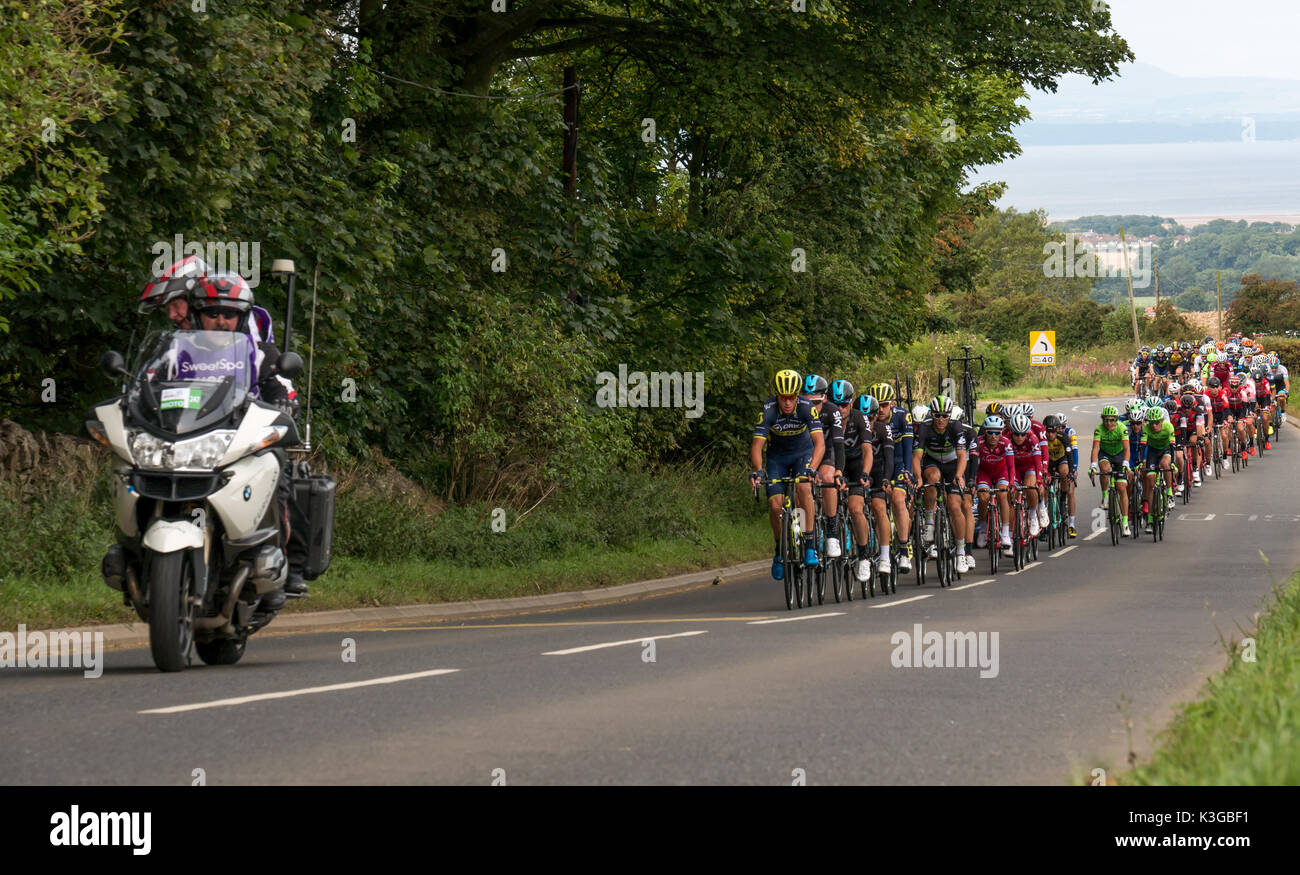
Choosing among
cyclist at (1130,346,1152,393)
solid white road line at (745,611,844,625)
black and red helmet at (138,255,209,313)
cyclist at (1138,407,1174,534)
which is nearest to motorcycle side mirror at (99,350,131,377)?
black and red helmet at (138,255,209,313)

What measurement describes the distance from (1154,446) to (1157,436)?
18cm

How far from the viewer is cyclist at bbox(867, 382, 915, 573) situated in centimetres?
2031

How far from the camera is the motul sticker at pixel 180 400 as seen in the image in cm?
972

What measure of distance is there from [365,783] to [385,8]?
700 inches

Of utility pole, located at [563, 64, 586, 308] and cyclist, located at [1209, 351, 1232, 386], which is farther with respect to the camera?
cyclist, located at [1209, 351, 1232, 386]

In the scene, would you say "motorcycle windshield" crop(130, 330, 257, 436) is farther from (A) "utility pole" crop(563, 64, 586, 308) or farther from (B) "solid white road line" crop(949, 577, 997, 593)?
(A) "utility pole" crop(563, 64, 586, 308)

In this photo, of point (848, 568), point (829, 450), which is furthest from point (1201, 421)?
point (829, 450)

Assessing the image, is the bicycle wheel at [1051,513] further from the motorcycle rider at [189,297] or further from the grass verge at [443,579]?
the motorcycle rider at [189,297]

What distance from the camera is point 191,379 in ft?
32.6

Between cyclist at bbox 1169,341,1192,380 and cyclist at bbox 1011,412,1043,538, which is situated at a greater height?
cyclist at bbox 1169,341,1192,380

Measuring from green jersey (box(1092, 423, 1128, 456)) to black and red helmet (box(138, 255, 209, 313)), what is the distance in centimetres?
1883

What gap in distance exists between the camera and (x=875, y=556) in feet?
66.4
